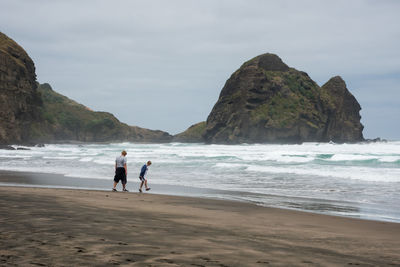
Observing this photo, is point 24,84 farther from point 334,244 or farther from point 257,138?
point 334,244

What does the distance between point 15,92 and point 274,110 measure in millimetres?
71067

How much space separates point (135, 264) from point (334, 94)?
14521 cm

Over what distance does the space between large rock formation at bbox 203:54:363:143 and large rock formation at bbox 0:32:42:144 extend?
56566 millimetres

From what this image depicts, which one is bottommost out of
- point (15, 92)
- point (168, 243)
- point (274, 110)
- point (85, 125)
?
point (168, 243)

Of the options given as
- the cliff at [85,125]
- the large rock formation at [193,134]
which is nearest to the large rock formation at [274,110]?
the large rock formation at [193,134]

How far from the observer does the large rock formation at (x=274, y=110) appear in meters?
113

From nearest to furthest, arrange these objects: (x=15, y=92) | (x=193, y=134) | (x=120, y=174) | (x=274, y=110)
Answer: (x=120, y=174), (x=15, y=92), (x=274, y=110), (x=193, y=134)

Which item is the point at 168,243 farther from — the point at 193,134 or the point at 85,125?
the point at 193,134

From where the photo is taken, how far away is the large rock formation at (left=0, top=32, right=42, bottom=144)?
65.7 meters

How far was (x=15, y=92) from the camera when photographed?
70188mm

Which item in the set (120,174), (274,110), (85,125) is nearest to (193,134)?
(85,125)

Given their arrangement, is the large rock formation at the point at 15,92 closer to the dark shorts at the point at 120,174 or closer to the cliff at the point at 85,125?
the dark shorts at the point at 120,174

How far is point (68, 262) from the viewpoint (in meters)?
3.61

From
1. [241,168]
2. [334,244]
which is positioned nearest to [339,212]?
[334,244]
